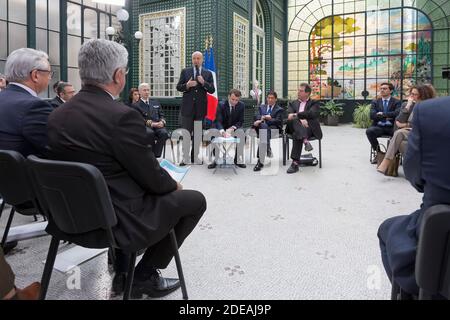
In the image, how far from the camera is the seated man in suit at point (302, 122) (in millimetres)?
5602

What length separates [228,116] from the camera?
5.90m

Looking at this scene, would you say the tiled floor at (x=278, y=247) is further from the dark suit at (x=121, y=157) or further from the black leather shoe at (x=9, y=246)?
the dark suit at (x=121, y=157)

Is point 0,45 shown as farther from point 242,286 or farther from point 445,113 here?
point 445,113

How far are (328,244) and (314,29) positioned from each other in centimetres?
1501

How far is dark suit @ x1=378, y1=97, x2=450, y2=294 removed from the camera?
1.18m

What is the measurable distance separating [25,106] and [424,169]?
200cm

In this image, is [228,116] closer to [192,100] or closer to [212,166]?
[192,100]

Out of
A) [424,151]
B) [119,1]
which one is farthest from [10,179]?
[119,1]

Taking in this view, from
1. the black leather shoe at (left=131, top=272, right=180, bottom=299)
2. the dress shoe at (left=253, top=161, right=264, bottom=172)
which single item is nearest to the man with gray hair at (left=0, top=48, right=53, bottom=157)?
the black leather shoe at (left=131, top=272, right=180, bottom=299)

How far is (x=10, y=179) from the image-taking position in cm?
201

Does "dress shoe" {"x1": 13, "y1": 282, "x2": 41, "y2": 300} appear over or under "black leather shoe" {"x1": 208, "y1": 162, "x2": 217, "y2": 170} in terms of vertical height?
under

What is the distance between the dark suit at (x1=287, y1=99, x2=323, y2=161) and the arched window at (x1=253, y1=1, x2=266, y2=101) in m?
6.96

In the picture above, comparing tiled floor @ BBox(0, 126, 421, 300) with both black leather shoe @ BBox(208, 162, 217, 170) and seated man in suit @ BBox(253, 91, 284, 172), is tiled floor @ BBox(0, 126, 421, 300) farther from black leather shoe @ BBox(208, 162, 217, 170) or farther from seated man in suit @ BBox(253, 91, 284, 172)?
seated man in suit @ BBox(253, 91, 284, 172)

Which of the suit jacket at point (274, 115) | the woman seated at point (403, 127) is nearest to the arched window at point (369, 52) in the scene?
the suit jacket at point (274, 115)
